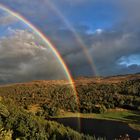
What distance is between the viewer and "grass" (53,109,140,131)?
126025mm

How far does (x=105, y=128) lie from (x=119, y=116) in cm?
2806

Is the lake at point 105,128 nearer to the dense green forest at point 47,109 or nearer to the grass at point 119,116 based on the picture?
the grass at point 119,116

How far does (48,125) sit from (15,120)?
845cm

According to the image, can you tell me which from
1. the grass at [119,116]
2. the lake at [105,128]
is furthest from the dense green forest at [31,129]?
the grass at [119,116]

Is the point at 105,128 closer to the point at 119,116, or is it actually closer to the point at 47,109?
the point at 119,116

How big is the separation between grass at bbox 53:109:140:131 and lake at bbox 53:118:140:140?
13.2ft

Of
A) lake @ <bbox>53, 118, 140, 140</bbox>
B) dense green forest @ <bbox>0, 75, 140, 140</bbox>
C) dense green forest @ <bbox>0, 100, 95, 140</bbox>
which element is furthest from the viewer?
lake @ <bbox>53, 118, 140, 140</bbox>

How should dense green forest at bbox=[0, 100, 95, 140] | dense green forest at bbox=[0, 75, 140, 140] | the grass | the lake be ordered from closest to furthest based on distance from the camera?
dense green forest at bbox=[0, 100, 95, 140] < dense green forest at bbox=[0, 75, 140, 140] < the lake < the grass

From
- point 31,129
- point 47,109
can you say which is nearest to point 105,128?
point 31,129

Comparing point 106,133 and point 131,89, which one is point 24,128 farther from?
point 131,89

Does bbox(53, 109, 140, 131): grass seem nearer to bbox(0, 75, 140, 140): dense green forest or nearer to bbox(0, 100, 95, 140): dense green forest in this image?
bbox(0, 75, 140, 140): dense green forest

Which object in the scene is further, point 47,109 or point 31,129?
point 47,109

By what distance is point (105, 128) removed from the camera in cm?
11300

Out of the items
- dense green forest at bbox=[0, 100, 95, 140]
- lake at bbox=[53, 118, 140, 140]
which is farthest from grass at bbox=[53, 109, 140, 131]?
dense green forest at bbox=[0, 100, 95, 140]
